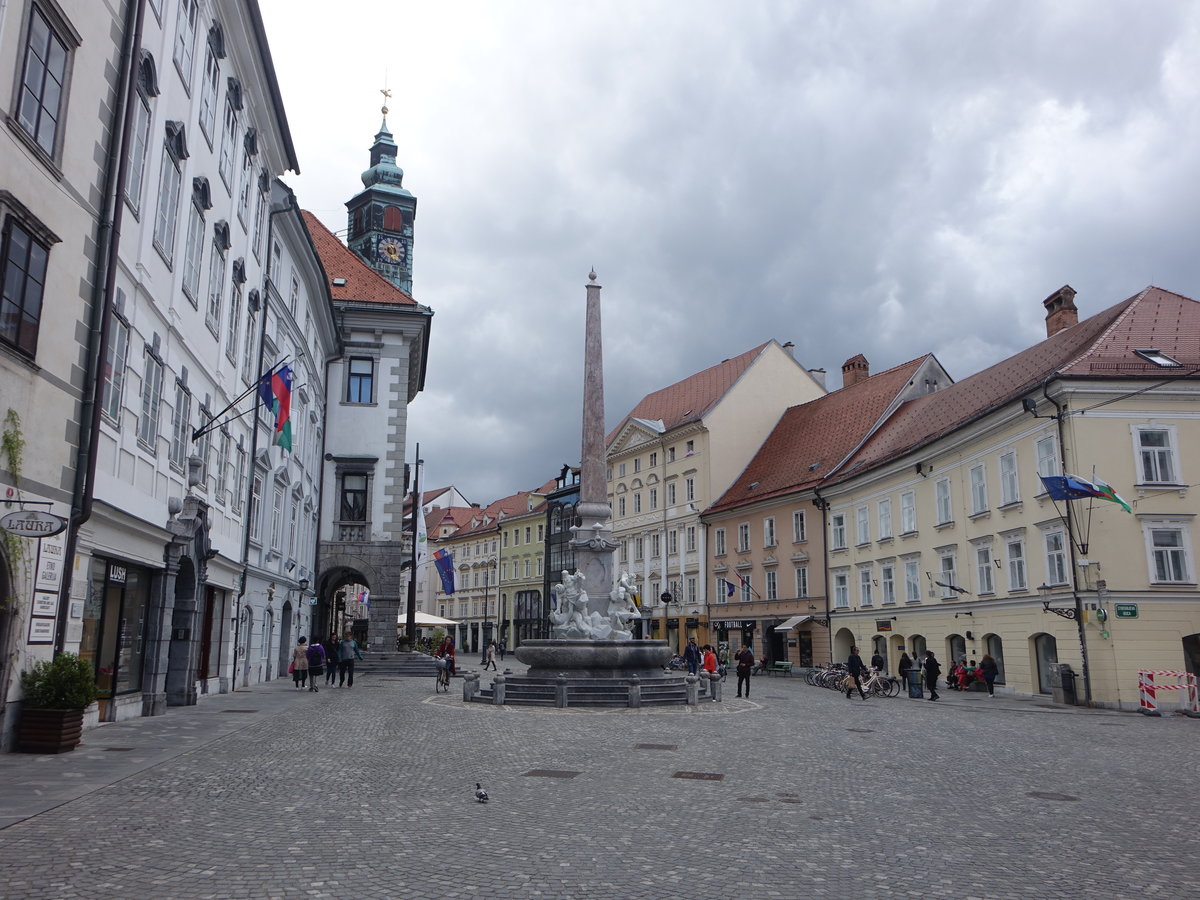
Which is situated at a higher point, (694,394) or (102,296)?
(694,394)

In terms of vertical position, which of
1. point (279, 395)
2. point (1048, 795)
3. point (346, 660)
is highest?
point (279, 395)

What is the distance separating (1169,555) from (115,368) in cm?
2509

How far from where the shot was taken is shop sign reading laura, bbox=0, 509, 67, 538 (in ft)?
35.4

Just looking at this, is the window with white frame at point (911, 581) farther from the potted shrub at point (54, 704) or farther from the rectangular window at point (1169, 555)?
the potted shrub at point (54, 704)

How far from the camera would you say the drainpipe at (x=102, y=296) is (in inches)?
516

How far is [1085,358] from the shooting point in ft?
89.0

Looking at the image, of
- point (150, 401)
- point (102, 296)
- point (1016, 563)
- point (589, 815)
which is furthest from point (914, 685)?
point (102, 296)

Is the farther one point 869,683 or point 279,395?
point 869,683

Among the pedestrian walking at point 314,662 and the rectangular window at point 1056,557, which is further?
the rectangular window at point 1056,557

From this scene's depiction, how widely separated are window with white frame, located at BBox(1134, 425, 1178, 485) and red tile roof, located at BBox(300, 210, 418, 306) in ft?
90.4

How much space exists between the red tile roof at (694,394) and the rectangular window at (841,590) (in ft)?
50.3

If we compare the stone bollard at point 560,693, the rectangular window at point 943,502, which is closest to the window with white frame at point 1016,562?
the rectangular window at point 943,502

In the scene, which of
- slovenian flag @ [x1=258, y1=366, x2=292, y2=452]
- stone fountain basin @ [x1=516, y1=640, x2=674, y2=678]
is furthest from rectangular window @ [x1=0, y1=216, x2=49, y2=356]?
stone fountain basin @ [x1=516, y1=640, x2=674, y2=678]

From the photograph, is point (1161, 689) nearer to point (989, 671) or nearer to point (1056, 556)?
point (1056, 556)
